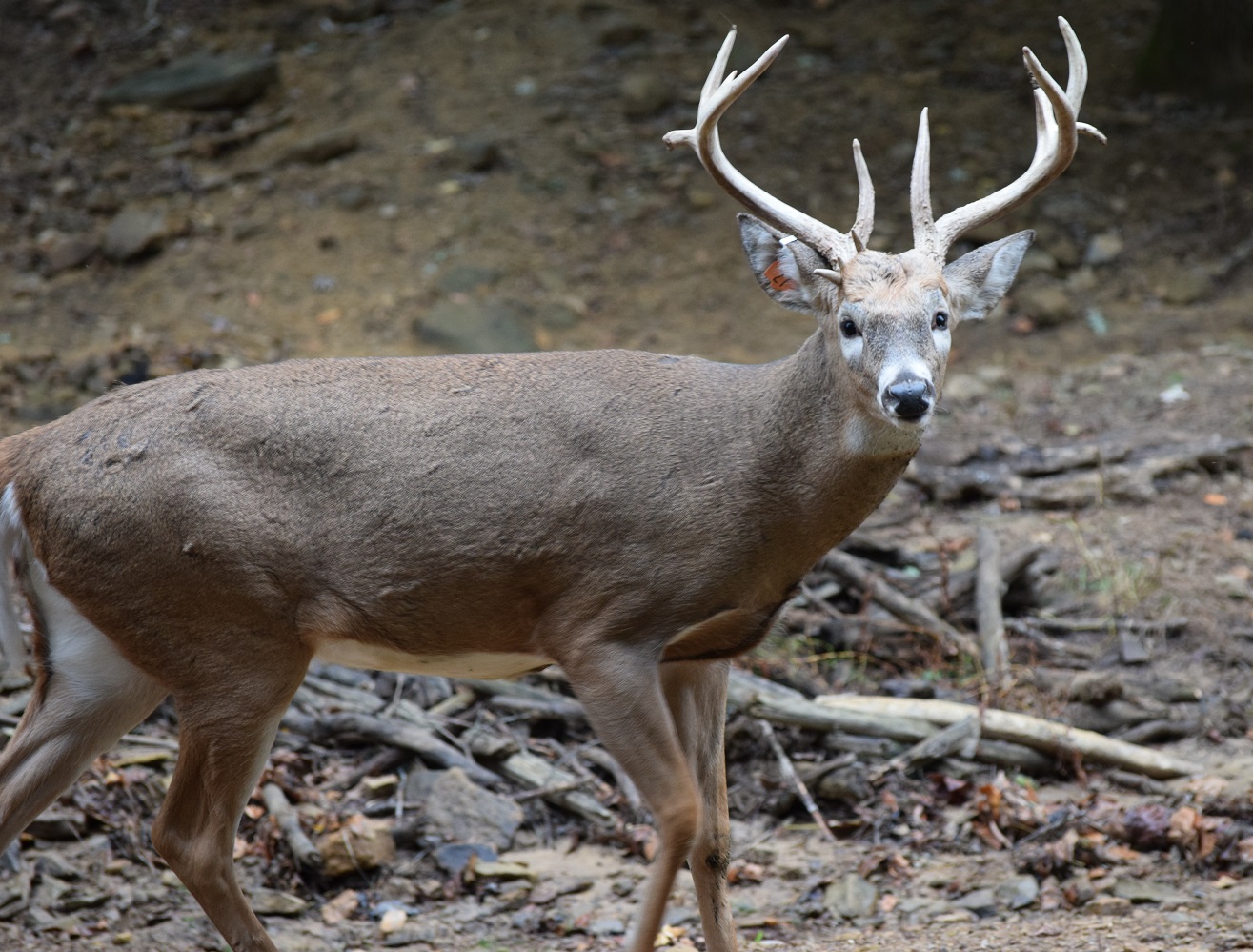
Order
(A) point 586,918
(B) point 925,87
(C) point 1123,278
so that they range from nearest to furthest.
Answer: (A) point 586,918
(C) point 1123,278
(B) point 925,87

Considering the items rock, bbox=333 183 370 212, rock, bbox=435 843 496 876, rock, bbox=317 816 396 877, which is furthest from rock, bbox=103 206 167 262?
rock, bbox=435 843 496 876

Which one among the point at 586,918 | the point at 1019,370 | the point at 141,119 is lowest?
the point at 1019,370

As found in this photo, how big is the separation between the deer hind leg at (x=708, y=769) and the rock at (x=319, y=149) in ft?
29.4

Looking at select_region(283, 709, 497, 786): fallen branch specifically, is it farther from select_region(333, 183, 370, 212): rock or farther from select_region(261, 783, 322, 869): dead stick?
select_region(333, 183, 370, 212): rock

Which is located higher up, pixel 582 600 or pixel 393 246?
pixel 582 600

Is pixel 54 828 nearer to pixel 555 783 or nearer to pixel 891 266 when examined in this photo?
pixel 555 783

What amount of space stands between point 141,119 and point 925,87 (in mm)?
6920

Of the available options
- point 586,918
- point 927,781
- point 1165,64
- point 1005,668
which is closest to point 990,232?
point 1165,64

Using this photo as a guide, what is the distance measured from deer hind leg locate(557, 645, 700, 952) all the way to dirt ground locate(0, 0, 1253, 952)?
3837mm

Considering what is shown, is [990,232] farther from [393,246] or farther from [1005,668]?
[1005,668]

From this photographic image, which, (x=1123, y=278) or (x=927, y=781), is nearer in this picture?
(x=927, y=781)

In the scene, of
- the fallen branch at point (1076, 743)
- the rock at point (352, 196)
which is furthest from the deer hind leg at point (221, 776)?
the rock at point (352, 196)

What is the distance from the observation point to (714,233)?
11992 mm

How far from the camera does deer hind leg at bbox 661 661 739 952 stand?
15.6 feet
